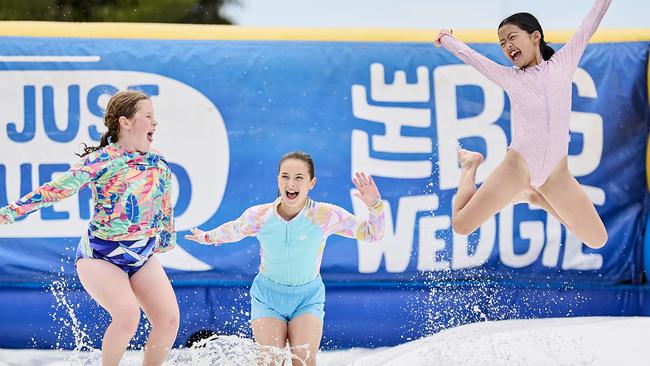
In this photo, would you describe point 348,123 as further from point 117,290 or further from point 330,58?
point 117,290

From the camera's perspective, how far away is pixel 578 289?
5668 mm

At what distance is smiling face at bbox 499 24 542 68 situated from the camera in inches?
161

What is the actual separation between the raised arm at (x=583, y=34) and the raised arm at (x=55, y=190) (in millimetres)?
1930

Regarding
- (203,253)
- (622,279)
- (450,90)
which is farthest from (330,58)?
(622,279)

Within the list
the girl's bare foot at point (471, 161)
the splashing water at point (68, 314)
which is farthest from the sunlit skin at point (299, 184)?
the splashing water at point (68, 314)

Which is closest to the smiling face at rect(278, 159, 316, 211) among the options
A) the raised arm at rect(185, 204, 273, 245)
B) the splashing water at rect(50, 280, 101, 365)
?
the raised arm at rect(185, 204, 273, 245)

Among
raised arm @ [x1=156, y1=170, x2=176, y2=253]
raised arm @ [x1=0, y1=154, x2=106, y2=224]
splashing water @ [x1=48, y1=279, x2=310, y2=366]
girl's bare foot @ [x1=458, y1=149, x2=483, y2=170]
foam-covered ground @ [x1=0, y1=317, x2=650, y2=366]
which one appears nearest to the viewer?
raised arm @ [x1=0, y1=154, x2=106, y2=224]

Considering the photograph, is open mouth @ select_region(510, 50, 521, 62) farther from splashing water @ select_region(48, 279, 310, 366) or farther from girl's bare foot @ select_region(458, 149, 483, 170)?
splashing water @ select_region(48, 279, 310, 366)

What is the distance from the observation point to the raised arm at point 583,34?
160 inches

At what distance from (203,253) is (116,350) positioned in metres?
1.57

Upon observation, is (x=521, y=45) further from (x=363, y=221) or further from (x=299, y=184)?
(x=299, y=184)

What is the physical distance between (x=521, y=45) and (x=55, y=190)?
195 centimetres

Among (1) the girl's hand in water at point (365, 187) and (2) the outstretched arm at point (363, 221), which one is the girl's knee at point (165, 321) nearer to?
(2) the outstretched arm at point (363, 221)

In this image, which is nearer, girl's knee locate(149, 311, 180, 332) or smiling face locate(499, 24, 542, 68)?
girl's knee locate(149, 311, 180, 332)
